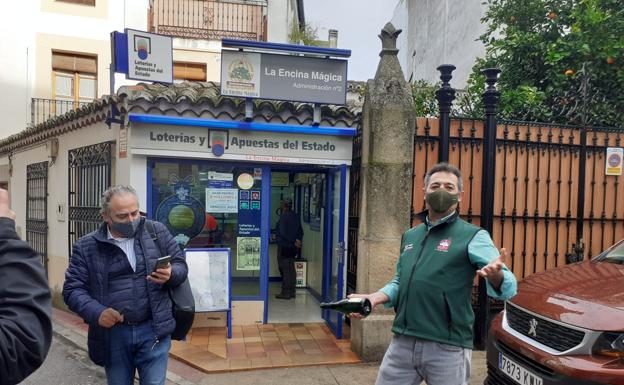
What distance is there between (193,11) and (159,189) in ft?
31.4

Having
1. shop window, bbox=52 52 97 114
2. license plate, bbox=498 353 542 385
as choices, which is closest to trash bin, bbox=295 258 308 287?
A: license plate, bbox=498 353 542 385

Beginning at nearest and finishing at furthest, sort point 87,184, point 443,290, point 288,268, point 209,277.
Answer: point 443,290
point 209,277
point 87,184
point 288,268

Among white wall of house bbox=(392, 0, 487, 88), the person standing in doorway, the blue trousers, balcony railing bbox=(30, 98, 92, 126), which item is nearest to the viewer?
the blue trousers

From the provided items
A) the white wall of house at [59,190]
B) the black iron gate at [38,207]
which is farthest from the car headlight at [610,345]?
the black iron gate at [38,207]

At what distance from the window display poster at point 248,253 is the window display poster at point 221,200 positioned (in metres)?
0.44

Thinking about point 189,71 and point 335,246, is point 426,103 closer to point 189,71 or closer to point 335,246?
point 335,246

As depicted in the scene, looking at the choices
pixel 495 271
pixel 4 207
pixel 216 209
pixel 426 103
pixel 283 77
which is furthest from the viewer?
pixel 426 103

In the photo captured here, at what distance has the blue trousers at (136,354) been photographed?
9.21 feet

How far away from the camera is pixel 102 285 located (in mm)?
2791

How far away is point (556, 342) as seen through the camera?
302 cm

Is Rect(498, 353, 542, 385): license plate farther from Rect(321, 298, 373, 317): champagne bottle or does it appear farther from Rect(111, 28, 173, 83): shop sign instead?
Rect(111, 28, 173, 83): shop sign

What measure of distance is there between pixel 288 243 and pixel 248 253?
1.23 metres

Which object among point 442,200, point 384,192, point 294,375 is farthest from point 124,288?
point 384,192

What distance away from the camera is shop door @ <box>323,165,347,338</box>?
18.9 feet
